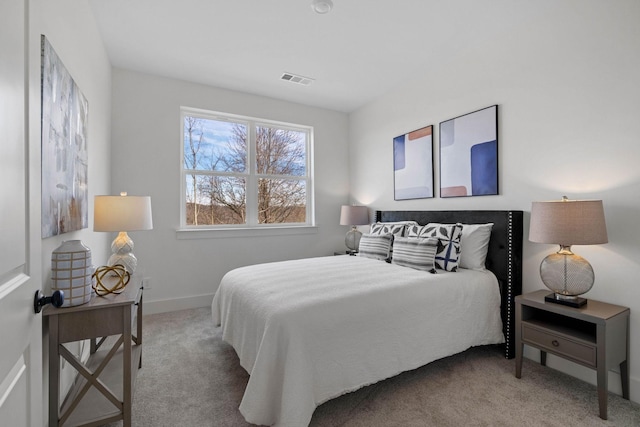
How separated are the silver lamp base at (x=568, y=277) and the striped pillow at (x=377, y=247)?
130 centimetres

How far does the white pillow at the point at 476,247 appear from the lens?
258cm

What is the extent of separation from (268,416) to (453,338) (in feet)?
4.53

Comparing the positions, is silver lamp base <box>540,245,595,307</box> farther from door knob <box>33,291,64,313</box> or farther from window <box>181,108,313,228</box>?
window <box>181,108,313,228</box>

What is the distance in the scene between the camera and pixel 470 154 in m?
2.90

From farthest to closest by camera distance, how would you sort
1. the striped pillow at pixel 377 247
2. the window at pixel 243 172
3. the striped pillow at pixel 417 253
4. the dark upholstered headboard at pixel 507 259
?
the window at pixel 243 172, the striped pillow at pixel 377 247, the striped pillow at pixel 417 253, the dark upholstered headboard at pixel 507 259

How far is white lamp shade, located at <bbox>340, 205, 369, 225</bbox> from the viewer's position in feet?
13.2

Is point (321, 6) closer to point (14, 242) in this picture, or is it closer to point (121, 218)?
point (121, 218)

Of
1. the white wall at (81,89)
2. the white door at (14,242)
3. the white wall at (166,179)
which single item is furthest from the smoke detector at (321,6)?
the white door at (14,242)

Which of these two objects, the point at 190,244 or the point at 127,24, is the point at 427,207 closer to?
the point at 190,244

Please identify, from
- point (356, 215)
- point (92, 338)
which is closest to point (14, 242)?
point (92, 338)

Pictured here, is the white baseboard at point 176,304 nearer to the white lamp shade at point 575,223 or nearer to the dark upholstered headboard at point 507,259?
the dark upholstered headboard at point 507,259

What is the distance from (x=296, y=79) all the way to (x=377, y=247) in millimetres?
2156

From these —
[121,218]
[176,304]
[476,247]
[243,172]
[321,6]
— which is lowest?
[176,304]

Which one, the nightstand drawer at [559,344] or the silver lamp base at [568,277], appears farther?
the silver lamp base at [568,277]
